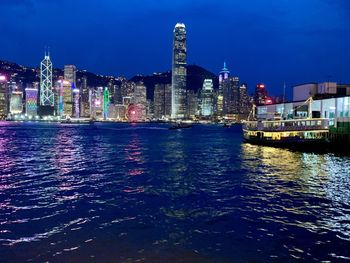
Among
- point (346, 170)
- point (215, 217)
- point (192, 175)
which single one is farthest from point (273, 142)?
point (215, 217)

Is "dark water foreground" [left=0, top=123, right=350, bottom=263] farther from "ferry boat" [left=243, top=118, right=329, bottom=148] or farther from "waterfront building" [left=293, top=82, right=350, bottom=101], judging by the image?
"waterfront building" [left=293, top=82, right=350, bottom=101]

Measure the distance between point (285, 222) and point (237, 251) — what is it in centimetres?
557

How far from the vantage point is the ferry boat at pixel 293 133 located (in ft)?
234

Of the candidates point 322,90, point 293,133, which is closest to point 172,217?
point 293,133

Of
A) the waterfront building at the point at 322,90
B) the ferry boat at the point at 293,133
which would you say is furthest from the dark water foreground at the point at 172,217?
the waterfront building at the point at 322,90

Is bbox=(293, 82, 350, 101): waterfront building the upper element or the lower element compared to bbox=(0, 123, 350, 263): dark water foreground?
upper

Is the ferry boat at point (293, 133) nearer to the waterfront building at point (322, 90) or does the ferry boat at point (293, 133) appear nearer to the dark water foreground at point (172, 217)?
the waterfront building at point (322, 90)

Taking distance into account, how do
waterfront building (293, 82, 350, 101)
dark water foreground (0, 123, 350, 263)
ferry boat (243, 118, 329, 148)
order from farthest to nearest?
waterfront building (293, 82, 350, 101)
ferry boat (243, 118, 329, 148)
dark water foreground (0, 123, 350, 263)

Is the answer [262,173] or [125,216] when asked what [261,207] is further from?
[262,173]

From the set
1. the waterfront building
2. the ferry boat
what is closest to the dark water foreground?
the ferry boat

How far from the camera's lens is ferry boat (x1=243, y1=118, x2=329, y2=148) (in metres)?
71.4

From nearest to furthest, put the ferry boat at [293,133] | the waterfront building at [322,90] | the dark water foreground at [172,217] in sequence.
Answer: the dark water foreground at [172,217], the ferry boat at [293,133], the waterfront building at [322,90]

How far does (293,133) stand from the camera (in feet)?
246

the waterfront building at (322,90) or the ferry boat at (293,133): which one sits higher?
the waterfront building at (322,90)
